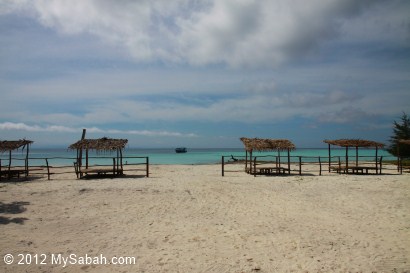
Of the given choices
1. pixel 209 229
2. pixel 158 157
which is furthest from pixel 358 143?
pixel 158 157

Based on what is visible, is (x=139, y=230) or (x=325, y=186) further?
(x=325, y=186)

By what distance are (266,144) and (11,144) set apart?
1510 centimetres

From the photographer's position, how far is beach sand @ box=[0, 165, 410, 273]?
5992 millimetres

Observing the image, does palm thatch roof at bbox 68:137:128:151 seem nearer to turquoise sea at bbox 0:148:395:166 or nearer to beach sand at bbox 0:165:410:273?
turquoise sea at bbox 0:148:395:166

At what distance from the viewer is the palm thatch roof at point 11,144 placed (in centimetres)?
1770

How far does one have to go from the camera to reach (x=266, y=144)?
19.5 metres

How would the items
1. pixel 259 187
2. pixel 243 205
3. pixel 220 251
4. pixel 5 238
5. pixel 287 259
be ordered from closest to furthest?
pixel 287 259 → pixel 220 251 → pixel 5 238 → pixel 243 205 → pixel 259 187

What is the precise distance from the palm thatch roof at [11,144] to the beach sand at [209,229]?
571 centimetres

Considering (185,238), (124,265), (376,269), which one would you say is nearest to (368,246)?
(376,269)

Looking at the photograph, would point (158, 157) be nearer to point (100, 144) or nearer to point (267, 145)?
point (100, 144)

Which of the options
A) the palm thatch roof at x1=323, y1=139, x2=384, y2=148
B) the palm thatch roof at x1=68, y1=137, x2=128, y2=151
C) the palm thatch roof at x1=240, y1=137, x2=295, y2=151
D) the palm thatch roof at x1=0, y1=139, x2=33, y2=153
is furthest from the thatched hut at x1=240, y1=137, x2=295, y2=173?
the palm thatch roof at x1=0, y1=139, x2=33, y2=153

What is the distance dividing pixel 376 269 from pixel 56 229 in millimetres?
7265

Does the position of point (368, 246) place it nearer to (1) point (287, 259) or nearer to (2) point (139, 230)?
(1) point (287, 259)

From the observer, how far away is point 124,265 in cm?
594
